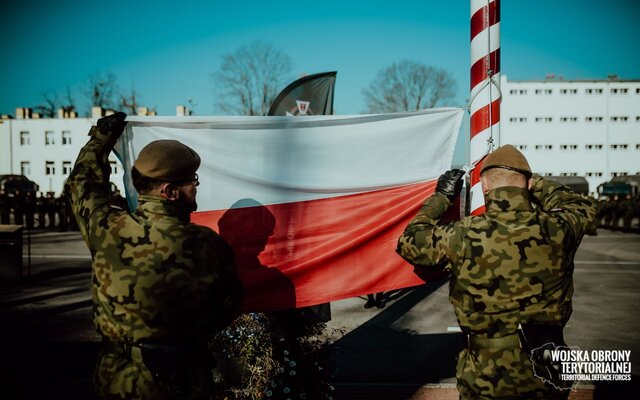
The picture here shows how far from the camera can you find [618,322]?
6.16 m

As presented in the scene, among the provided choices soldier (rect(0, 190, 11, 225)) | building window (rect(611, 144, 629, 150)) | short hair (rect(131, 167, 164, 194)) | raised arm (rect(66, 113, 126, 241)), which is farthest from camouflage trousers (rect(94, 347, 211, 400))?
building window (rect(611, 144, 629, 150))

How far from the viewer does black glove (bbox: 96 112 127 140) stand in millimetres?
2344

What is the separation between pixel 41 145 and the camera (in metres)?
47.8

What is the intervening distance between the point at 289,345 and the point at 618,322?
18.4 ft

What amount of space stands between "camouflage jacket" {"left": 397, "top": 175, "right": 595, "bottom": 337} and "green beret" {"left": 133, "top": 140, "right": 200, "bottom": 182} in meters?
1.25

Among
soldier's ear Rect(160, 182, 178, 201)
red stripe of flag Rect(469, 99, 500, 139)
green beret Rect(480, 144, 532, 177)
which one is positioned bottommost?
soldier's ear Rect(160, 182, 178, 201)

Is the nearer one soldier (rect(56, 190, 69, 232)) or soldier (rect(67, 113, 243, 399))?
soldier (rect(67, 113, 243, 399))

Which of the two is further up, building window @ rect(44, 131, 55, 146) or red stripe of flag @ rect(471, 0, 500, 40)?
building window @ rect(44, 131, 55, 146)

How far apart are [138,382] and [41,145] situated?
55.8 m

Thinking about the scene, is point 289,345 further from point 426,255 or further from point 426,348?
point 426,348

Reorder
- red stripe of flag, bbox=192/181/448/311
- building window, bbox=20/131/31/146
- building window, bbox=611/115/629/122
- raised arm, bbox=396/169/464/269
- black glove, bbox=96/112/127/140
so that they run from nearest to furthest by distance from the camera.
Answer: raised arm, bbox=396/169/464/269, black glove, bbox=96/112/127/140, red stripe of flag, bbox=192/181/448/311, building window, bbox=611/115/629/122, building window, bbox=20/131/31/146

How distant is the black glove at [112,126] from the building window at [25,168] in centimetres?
5550

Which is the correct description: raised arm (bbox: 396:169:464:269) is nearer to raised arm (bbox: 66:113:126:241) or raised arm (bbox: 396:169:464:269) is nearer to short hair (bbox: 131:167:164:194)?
short hair (bbox: 131:167:164:194)

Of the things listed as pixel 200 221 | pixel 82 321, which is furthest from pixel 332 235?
pixel 82 321
